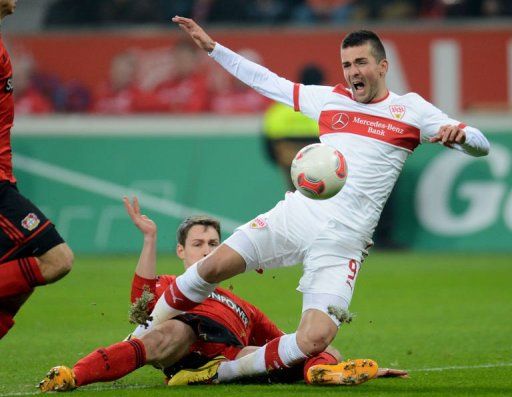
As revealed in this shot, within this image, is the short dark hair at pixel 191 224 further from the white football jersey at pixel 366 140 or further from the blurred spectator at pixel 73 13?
the blurred spectator at pixel 73 13

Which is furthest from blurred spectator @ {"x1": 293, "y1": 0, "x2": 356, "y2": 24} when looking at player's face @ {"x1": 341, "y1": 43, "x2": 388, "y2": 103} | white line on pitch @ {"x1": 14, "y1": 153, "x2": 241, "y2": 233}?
player's face @ {"x1": 341, "y1": 43, "x2": 388, "y2": 103}

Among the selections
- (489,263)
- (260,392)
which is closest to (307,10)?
(489,263)

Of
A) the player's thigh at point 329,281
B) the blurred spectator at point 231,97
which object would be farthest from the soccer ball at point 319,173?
the blurred spectator at point 231,97

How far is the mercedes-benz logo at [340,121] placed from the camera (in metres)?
7.75

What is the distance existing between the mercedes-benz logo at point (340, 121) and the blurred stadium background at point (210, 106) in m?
8.31

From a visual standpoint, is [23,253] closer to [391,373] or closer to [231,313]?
[231,313]

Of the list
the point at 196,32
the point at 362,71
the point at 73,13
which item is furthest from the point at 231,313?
the point at 73,13

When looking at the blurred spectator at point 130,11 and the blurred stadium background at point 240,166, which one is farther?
the blurred spectator at point 130,11

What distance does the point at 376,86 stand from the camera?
776 centimetres

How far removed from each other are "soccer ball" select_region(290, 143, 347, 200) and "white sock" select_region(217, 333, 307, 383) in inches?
35.2

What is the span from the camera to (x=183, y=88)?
1942cm

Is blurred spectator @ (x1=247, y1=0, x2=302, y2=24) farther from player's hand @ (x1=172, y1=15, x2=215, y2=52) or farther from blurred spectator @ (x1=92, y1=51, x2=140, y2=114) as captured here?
player's hand @ (x1=172, y1=15, x2=215, y2=52)

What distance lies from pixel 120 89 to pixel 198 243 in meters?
12.0

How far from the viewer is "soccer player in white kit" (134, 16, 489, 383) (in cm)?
725
